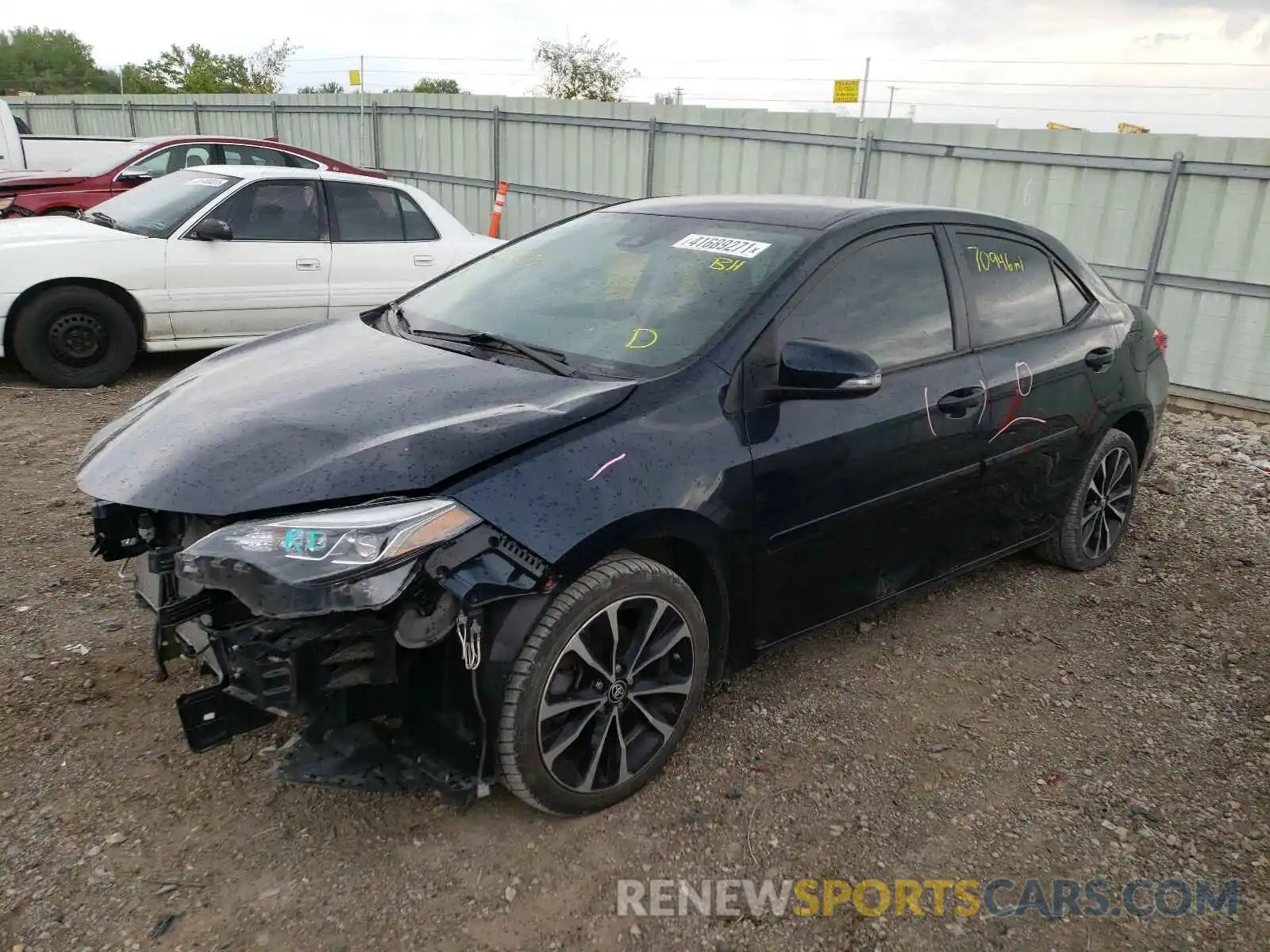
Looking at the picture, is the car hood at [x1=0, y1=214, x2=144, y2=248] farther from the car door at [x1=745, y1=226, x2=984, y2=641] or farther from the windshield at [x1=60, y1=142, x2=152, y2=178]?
the car door at [x1=745, y1=226, x2=984, y2=641]

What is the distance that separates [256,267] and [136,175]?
12.3 ft

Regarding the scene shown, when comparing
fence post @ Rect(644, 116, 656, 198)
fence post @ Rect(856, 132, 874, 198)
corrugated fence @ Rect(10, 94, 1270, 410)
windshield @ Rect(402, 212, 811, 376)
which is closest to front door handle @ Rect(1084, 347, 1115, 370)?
windshield @ Rect(402, 212, 811, 376)

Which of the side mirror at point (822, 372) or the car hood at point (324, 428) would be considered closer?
the car hood at point (324, 428)

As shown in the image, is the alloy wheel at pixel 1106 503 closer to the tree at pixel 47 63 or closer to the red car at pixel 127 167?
the red car at pixel 127 167

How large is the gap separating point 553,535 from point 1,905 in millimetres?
1543

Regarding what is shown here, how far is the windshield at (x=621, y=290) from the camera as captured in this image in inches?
117

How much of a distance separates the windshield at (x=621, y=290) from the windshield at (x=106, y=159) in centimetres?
810

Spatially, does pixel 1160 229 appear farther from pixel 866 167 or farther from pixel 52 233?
pixel 52 233

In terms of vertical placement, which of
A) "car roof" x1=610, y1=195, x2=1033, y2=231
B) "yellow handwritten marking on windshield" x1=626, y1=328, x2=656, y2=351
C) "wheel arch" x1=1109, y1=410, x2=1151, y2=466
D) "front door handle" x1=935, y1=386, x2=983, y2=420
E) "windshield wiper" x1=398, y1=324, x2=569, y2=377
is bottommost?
"wheel arch" x1=1109, y1=410, x2=1151, y2=466

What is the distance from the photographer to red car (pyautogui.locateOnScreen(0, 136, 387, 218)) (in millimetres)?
9188

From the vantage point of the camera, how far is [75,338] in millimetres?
6496

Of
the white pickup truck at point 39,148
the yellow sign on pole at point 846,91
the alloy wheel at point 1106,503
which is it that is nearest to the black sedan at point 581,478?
the alloy wheel at point 1106,503

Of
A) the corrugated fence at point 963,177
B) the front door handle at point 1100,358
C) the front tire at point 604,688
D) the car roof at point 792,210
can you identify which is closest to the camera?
the front tire at point 604,688

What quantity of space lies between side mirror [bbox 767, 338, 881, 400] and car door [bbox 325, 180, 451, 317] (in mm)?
5216
